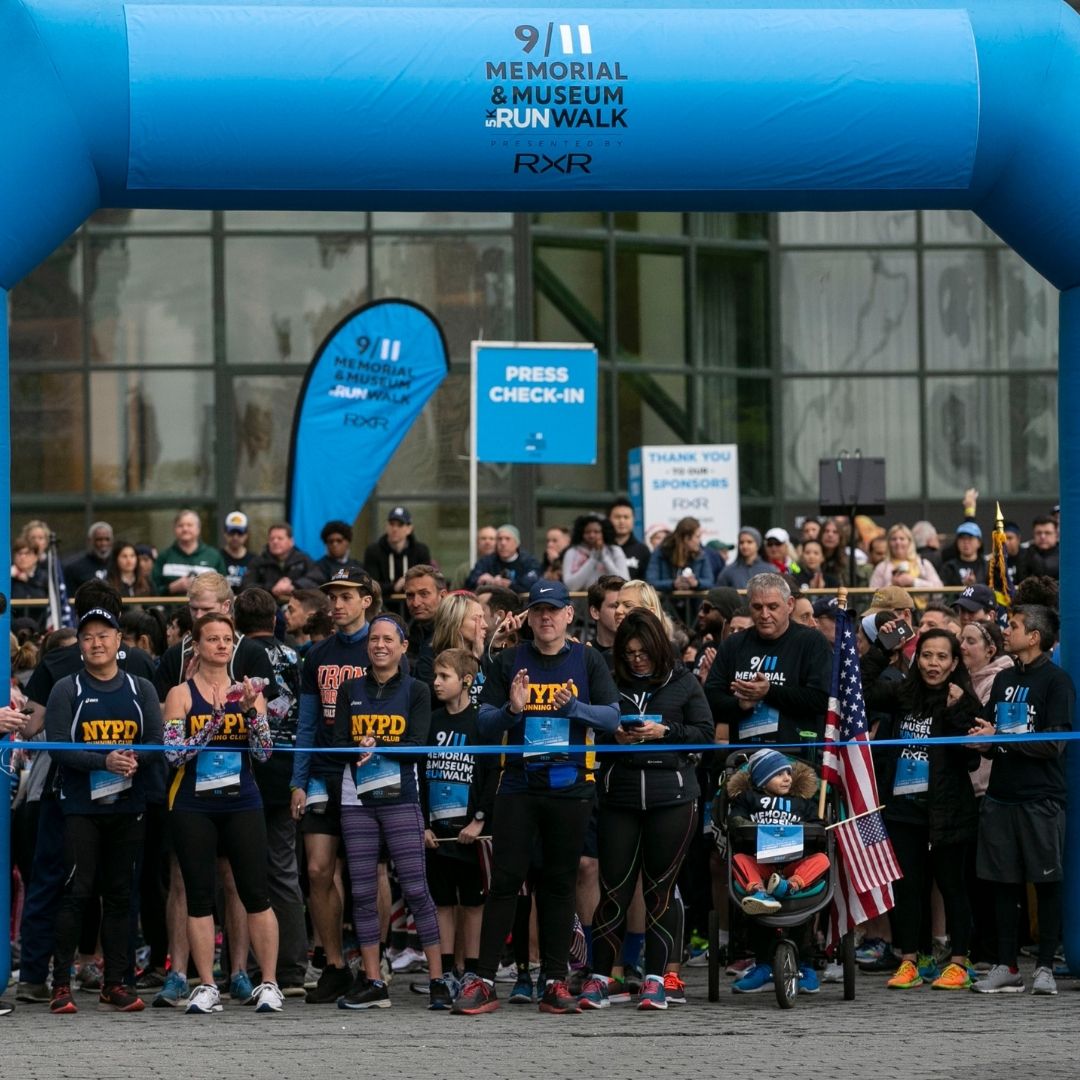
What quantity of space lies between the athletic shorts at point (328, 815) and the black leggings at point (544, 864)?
0.83m

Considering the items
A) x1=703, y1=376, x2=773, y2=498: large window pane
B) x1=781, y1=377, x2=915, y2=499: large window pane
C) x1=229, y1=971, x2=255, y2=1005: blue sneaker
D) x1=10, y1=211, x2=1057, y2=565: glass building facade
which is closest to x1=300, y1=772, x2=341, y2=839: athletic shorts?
x1=229, y1=971, x2=255, y2=1005: blue sneaker

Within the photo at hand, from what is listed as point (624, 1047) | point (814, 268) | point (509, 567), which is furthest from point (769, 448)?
point (624, 1047)

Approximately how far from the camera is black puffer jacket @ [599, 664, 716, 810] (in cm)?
1091

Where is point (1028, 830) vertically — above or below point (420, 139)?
below

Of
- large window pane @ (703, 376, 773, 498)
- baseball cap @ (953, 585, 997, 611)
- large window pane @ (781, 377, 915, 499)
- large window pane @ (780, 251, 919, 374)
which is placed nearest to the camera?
baseball cap @ (953, 585, 997, 611)

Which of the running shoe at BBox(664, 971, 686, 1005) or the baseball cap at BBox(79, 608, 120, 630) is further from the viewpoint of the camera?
the running shoe at BBox(664, 971, 686, 1005)

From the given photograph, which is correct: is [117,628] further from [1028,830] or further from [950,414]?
[950,414]

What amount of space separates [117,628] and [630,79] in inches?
142

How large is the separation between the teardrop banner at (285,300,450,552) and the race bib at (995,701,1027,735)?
7152 millimetres

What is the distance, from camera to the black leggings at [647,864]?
1091cm

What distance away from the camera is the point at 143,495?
24.2m

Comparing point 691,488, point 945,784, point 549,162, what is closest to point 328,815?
point 945,784

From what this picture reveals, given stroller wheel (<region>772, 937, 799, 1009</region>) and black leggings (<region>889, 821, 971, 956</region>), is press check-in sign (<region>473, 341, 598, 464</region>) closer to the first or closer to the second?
black leggings (<region>889, 821, 971, 956</region>)

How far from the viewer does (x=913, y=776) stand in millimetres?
11836
